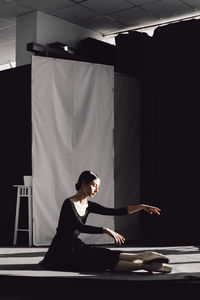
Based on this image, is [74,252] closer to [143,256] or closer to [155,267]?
[143,256]

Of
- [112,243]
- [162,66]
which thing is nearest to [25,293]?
[112,243]

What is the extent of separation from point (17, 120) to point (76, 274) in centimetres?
330

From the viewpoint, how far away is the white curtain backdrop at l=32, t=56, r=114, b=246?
551 cm

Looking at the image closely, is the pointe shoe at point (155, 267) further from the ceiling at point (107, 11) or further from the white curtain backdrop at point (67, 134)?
the ceiling at point (107, 11)

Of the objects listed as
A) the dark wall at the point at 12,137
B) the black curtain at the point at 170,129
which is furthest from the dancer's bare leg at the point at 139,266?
the dark wall at the point at 12,137

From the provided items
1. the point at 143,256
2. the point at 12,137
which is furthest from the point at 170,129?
the point at 143,256

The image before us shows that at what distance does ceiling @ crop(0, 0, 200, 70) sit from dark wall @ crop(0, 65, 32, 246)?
2.90 feet

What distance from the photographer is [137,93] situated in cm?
658

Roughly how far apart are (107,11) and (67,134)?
1956 mm

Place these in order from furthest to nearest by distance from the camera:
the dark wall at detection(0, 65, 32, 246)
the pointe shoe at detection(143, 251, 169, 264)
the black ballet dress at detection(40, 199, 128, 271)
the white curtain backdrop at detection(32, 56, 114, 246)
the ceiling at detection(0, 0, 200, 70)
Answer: the dark wall at detection(0, 65, 32, 246) < the ceiling at detection(0, 0, 200, 70) < the white curtain backdrop at detection(32, 56, 114, 246) < the black ballet dress at detection(40, 199, 128, 271) < the pointe shoe at detection(143, 251, 169, 264)

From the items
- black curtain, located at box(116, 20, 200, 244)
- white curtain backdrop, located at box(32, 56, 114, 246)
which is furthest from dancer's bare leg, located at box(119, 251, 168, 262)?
black curtain, located at box(116, 20, 200, 244)

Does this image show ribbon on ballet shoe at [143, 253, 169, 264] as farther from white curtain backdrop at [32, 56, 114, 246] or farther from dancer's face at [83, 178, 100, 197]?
white curtain backdrop at [32, 56, 114, 246]

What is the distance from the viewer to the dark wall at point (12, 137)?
622cm

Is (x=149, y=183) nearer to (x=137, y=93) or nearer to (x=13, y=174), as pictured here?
(x=137, y=93)
